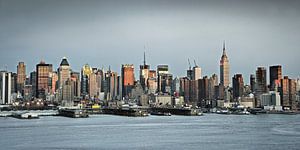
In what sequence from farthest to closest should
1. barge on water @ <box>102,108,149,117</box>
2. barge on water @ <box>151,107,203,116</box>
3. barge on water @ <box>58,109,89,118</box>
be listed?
1. barge on water @ <box>151,107,203,116</box>
2. barge on water @ <box>102,108,149,117</box>
3. barge on water @ <box>58,109,89,118</box>

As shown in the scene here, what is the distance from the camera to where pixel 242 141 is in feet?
182

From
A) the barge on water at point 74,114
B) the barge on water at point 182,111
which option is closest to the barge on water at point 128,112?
the barge on water at point 182,111

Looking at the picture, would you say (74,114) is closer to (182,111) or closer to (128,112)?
(128,112)

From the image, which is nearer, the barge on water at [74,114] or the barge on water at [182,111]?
the barge on water at [74,114]

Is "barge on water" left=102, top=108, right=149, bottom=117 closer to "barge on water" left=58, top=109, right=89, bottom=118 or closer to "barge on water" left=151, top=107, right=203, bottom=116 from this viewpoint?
"barge on water" left=151, top=107, right=203, bottom=116

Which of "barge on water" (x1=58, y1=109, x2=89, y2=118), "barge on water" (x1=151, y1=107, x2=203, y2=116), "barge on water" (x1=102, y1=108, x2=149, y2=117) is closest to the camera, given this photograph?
"barge on water" (x1=58, y1=109, x2=89, y2=118)

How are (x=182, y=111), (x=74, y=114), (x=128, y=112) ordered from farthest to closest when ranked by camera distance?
(x=182, y=111)
(x=128, y=112)
(x=74, y=114)

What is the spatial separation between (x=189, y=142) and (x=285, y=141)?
10975 mm

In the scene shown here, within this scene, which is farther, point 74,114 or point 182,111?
point 182,111

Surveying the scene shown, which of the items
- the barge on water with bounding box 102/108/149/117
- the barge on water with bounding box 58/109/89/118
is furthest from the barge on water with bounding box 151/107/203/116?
the barge on water with bounding box 58/109/89/118

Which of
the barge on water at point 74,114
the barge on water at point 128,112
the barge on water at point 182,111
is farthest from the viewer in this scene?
the barge on water at point 182,111

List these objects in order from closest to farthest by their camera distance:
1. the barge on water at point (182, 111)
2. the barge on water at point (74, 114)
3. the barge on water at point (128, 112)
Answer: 1. the barge on water at point (74, 114)
2. the barge on water at point (128, 112)
3. the barge on water at point (182, 111)

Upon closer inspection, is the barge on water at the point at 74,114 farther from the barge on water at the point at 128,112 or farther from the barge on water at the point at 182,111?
the barge on water at the point at 182,111

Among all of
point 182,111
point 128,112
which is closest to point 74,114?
point 128,112
